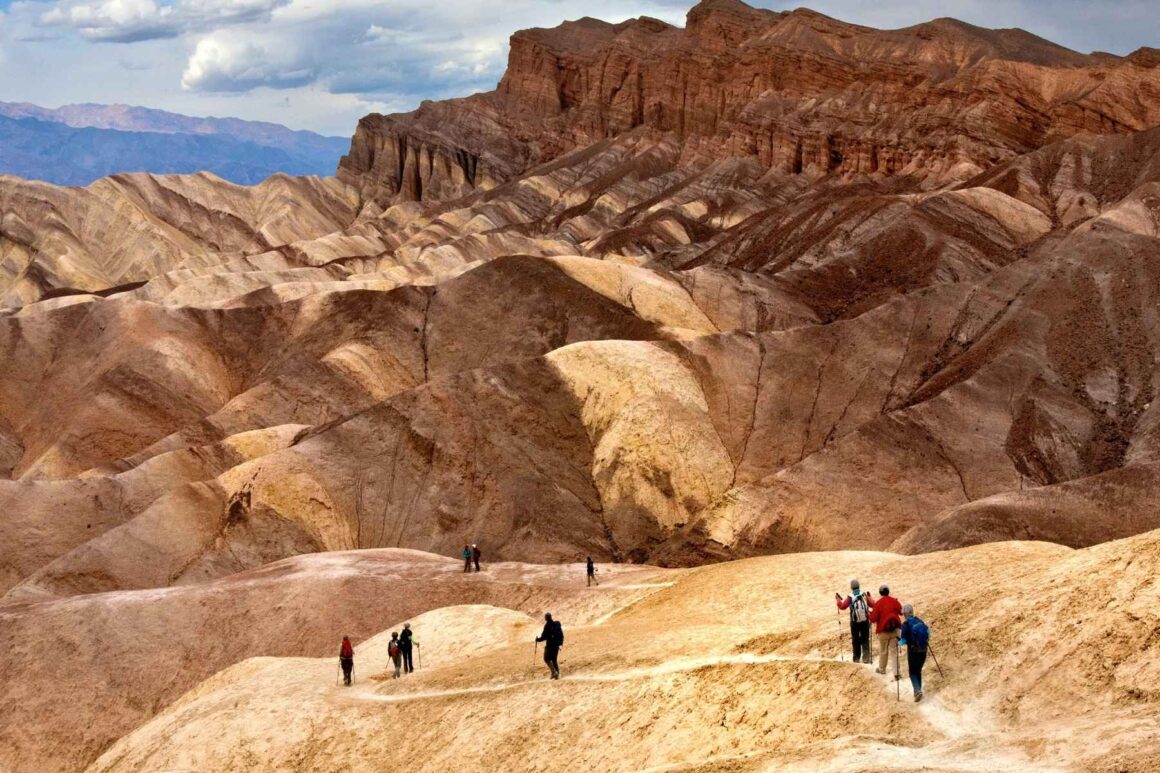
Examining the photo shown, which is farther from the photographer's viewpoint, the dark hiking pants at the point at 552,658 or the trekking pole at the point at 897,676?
the dark hiking pants at the point at 552,658

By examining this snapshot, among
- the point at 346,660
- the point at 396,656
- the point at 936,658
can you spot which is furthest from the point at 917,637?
the point at 346,660

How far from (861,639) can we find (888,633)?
1.00 metres

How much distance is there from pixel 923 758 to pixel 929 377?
180 ft

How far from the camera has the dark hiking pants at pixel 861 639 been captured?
20.8 meters

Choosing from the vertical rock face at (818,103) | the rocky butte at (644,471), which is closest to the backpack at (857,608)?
the rocky butte at (644,471)

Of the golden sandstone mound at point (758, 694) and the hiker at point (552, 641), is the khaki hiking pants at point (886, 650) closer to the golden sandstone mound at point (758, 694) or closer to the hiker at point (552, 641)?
the golden sandstone mound at point (758, 694)

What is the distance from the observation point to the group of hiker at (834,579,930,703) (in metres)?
18.8

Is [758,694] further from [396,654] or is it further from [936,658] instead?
[396,654]

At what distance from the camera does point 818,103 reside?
155750 millimetres

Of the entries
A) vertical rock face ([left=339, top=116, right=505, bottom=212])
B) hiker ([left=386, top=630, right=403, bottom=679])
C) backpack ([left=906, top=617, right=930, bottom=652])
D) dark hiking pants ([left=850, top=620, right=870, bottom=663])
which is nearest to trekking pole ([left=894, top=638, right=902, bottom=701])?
dark hiking pants ([left=850, top=620, right=870, bottom=663])

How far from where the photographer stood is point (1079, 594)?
19750mm

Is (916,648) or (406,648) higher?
(916,648)

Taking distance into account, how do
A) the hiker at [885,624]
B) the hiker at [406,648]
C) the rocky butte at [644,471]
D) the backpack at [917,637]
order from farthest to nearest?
the hiker at [406,648]
the rocky butte at [644,471]
the hiker at [885,624]
the backpack at [917,637]

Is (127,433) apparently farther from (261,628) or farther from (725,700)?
(725,700)
